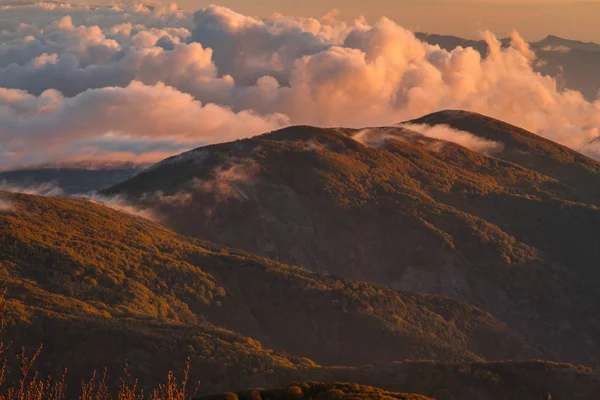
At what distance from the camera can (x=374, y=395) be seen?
95.9 metres

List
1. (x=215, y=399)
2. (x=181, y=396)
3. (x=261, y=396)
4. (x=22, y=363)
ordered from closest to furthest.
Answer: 1. (x=22, y=363)
2. (x=181, y=396)
3. (x=215, y=399)
4. (x=261, y=396)

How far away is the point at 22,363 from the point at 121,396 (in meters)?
9.31

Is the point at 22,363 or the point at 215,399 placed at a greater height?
the point at 22,363

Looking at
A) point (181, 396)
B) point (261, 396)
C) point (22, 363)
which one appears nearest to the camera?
point (22, 363)

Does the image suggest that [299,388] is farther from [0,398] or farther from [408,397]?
[0,398]

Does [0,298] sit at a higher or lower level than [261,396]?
higher

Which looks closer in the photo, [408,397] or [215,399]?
[215,399]

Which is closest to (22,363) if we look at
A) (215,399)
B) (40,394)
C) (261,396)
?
(40,394)

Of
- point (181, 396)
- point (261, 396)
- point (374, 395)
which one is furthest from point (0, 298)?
point (374, 395)

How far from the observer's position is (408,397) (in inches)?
3952

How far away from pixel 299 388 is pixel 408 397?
12.1 metres

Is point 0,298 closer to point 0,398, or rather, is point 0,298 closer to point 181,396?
point 0,398

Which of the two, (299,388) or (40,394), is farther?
(299,388)

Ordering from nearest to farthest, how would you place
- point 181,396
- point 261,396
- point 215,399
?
point 181,396
point 215,399
point 261,396
